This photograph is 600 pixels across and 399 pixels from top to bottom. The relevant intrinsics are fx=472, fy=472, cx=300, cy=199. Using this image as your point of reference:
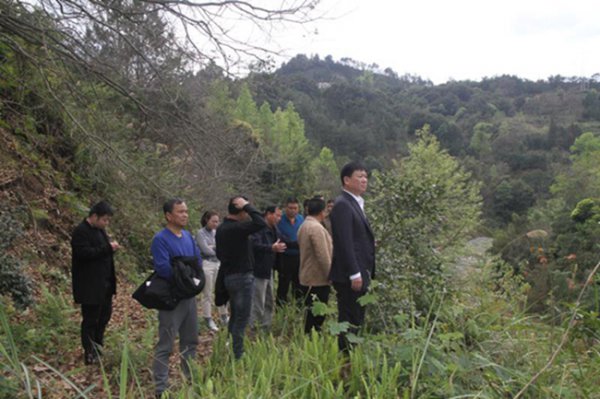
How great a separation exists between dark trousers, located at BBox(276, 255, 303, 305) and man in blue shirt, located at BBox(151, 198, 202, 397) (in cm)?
228

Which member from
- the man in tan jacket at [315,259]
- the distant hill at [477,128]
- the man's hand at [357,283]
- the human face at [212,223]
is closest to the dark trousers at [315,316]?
the man in tan jacket at [315,259]

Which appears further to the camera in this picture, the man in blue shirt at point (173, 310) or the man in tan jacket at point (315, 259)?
the man in tan jacket at point (315, 259)

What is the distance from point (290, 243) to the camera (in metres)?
6.42

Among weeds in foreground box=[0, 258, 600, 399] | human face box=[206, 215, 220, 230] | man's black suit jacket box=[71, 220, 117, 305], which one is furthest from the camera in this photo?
human face box=[206, 215, 220, 230]

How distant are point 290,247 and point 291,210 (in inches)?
19.8

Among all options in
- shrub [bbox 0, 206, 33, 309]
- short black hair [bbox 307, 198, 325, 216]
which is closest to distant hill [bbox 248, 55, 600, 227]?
short black hair [bbox 307, 198, 325, 216]

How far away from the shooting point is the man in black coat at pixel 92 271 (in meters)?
4.66

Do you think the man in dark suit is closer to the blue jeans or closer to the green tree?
the green tree

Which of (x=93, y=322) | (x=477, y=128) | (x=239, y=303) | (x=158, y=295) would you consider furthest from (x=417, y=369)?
(x=477, y=128)

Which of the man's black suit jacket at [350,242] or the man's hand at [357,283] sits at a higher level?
the man's black suit jacket at [350,242]

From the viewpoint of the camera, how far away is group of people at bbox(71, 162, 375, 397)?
13.0 feet

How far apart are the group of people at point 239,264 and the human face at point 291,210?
1.00 feet

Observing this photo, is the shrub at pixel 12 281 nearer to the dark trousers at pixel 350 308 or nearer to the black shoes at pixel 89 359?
the black shoes at pixel 89 359

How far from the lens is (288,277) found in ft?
21.5
